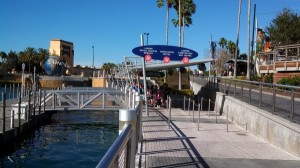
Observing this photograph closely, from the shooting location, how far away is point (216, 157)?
11.5 m

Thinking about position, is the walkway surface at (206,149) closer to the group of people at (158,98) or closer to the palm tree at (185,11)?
the group of people at (158,98)

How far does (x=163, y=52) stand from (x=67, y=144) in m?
7.48

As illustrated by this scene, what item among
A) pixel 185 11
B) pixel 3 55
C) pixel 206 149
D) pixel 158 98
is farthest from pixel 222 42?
pixel 206 149

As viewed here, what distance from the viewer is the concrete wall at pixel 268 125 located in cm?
1235

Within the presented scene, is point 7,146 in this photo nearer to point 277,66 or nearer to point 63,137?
point 63,137

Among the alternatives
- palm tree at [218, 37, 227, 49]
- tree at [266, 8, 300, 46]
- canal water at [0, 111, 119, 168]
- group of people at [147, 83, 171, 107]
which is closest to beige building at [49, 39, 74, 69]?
palm tree at [218, 37, 227, 49]

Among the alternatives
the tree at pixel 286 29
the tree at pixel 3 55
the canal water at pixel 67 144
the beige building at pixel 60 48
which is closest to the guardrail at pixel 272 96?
the canal water at pixel 67 144

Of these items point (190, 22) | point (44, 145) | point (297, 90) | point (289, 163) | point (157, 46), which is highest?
point (190, 22)

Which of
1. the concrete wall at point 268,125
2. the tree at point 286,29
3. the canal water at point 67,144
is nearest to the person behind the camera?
the concrete wall at point 268,125

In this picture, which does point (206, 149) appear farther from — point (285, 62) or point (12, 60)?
point (12, 60)

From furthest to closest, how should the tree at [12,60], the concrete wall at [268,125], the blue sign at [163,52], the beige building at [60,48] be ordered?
the beige building at [60,48] < the tree at [12,60] < the blue sign at [163,52] < the concrete wall at [268,125]

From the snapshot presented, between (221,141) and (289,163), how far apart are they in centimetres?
388

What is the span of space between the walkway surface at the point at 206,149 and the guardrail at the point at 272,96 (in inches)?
49.8

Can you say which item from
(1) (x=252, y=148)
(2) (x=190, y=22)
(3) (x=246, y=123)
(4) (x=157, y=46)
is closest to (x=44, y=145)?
(4) (x=157, y=46)
